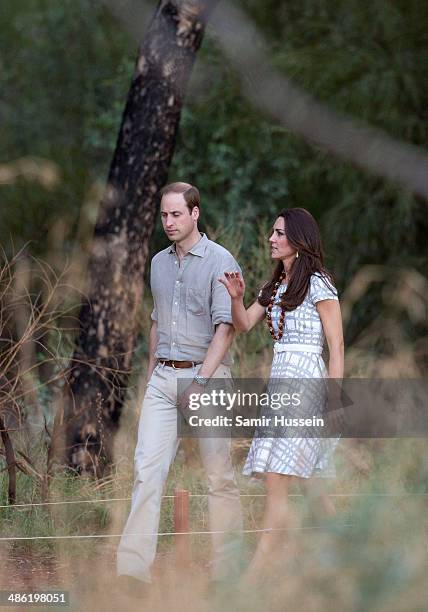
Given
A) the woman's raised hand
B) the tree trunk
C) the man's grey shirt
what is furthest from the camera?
the tree trunk

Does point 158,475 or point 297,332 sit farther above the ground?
point 297,332

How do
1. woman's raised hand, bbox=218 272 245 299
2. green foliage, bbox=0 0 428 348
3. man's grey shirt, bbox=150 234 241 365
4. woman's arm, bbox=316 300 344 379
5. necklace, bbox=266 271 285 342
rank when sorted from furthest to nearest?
green foliage, bbox=0 0 428 348 < man's grey shirt, bbox=150 234 241 365 < necklace, bbox=266 271 285 342 < woman's arm, bbox=316 300 344 379 < woman's raised hand, bbox=218 272 245 299

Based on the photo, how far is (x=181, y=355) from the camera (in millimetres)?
4793

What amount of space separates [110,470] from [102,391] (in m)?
0.53

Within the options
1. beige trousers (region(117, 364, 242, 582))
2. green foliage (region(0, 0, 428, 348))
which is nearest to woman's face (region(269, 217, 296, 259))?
beige trousers (region(117, 364, 242, 582))

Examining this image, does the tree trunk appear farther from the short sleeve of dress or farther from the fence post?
the short sleeve of dress

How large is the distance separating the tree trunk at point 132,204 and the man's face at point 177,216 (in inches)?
101

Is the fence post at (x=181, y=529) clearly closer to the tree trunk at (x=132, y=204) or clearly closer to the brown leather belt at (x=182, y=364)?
the brown leather belt at (x=182, y=364)

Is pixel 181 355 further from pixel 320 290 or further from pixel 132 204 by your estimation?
pixel 132 204

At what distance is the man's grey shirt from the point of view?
4777 millimetres

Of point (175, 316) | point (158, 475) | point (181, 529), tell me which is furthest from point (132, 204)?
point (181, 529)

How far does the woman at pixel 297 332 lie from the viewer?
4.60 meters

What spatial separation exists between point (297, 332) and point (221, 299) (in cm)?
32

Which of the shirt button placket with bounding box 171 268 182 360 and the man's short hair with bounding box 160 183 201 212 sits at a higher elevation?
the man's short hair with bounding box 160 183 201 212
